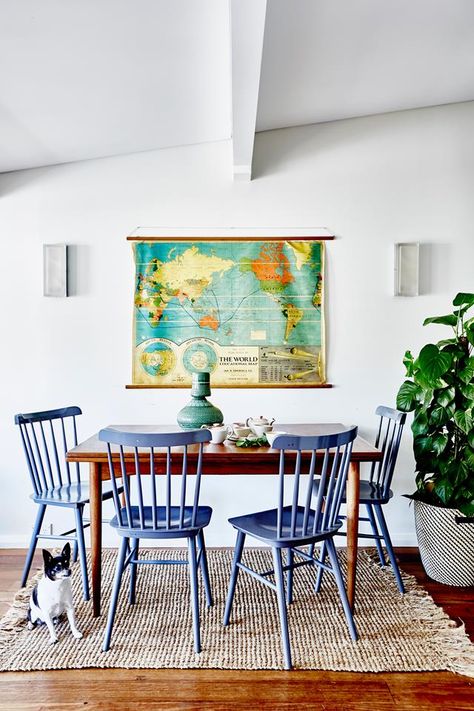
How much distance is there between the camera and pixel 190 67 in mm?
2738

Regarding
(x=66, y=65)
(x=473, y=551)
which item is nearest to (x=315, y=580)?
(x=473, y=551)

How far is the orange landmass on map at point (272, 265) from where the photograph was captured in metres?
3.69

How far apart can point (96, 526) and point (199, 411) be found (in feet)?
2.47

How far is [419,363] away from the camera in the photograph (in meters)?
3.07

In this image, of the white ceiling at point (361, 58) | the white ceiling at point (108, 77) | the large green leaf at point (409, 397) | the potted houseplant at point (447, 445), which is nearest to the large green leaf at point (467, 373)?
the potted houseplant at point (447, 445)

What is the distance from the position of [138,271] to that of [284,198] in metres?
1.02

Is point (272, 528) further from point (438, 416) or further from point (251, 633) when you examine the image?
point (438, 416)

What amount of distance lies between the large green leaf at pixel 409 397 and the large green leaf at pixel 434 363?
0.19 metres

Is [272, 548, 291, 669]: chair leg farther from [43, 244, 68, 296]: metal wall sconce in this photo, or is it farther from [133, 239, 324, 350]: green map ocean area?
[43, 244, 68, 296]: metal wall sconce

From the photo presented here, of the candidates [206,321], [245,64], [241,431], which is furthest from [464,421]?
[245,64]

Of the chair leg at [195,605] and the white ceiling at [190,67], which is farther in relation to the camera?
the chair leg at [195,605]

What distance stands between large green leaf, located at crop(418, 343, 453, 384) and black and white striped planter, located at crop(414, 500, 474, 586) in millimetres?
720

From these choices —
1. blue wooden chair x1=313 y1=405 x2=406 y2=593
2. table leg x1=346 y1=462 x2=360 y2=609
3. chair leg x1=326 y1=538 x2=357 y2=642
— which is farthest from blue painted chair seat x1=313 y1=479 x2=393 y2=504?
chair leg x1=326 y1=538 x2=357 y2=642

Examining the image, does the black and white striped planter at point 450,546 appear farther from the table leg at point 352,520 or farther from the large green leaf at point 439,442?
the table leg at point 352,520
